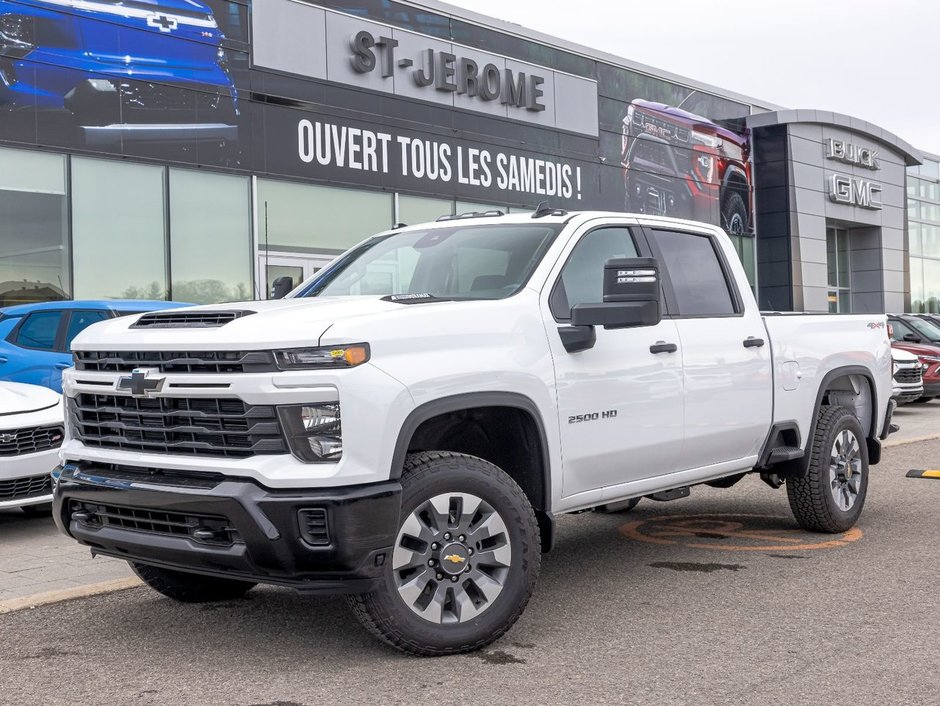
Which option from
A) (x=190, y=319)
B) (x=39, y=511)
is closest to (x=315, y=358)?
(x=190, y=319)

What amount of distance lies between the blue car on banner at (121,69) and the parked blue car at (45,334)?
7.81 metres

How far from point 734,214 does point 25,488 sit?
29681 mm

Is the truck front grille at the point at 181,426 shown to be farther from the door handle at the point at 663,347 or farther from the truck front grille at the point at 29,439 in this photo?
the truck front grille at the point at 29,439

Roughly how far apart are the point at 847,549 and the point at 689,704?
3.23m

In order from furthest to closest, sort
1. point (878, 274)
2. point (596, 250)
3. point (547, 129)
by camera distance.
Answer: point (878, 274)
point (547, 129)
point (596, 250)

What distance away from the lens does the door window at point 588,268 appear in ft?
18.0

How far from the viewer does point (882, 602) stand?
550cm

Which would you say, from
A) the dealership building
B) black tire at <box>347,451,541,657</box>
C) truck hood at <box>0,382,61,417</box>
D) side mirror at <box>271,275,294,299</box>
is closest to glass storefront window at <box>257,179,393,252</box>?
the dealership building

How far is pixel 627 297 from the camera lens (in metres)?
5.15

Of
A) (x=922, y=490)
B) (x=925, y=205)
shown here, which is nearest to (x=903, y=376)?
(x=922, y=490)

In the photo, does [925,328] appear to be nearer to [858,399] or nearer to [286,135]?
[286,135]

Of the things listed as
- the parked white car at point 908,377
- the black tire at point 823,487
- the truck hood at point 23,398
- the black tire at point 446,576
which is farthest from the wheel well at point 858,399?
the parked white car at point 908,377

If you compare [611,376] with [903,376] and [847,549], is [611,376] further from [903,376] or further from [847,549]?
[903,376]

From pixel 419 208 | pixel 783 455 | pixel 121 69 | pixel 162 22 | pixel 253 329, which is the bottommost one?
pixel 783 455
